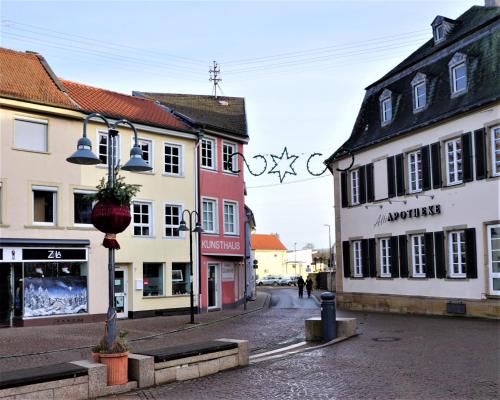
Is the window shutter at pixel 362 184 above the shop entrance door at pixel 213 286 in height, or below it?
above

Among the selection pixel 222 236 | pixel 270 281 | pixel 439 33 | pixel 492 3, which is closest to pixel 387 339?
pixel 222 236

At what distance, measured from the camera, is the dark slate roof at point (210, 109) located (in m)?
32.3

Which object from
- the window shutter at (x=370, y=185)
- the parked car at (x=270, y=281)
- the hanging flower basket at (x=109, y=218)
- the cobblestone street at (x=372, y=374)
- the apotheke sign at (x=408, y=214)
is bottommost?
the parked car at (x=270, y=281)

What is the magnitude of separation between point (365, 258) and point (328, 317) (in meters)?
14.3

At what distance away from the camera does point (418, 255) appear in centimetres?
2631

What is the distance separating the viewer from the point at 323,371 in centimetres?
1137

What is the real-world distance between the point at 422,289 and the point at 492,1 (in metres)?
14.1

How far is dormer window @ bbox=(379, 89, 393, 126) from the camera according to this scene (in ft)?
95.6

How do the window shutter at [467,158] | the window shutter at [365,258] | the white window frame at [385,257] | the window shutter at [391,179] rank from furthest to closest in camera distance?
the window shutter at [365,258]
the white window frame at [385,257]
the window shutter at [391,179]
the window shutter at [467,158]

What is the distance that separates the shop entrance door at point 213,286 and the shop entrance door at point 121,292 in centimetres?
518

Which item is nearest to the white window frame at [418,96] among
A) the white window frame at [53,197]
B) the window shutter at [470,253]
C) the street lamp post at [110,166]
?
the window shutter at [470,253]

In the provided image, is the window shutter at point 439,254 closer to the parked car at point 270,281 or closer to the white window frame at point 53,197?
the white window frame at point 53,197

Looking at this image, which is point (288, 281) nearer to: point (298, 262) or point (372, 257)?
point (298, 262)

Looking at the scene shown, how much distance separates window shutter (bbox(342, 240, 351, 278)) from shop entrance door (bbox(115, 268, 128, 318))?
11065mm
